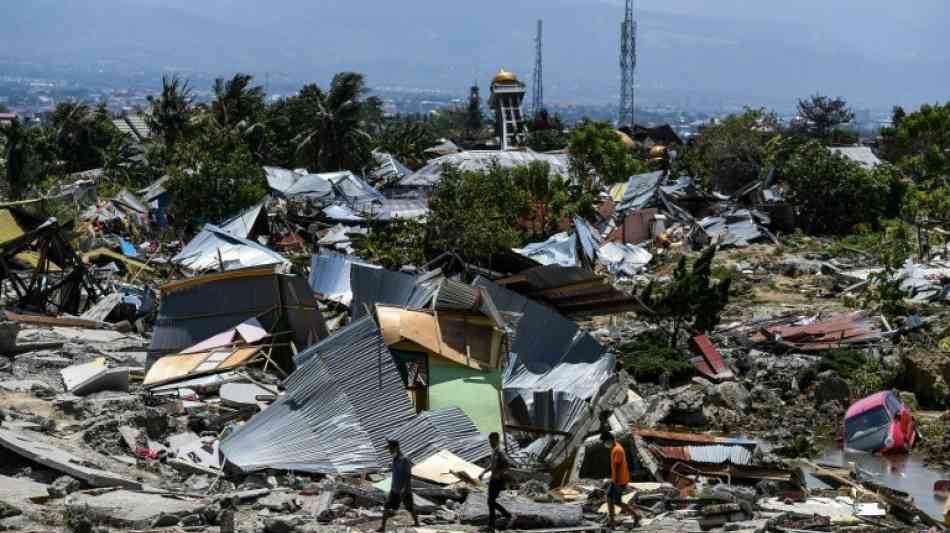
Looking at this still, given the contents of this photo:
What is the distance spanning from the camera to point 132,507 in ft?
34.5

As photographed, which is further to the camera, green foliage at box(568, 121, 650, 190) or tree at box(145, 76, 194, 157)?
green foliage at box(568, 121, 650, 190)

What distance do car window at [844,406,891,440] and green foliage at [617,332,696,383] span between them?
9.97ft

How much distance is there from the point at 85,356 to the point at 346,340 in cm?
551

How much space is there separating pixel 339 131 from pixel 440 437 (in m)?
35.5

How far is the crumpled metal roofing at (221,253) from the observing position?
2497 cm

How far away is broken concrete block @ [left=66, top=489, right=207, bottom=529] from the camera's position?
1023 centimetres

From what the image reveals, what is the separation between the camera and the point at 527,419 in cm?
1501

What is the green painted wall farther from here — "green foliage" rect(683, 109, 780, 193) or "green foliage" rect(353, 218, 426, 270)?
"green foliage" rect(683, 109, 780, 193)

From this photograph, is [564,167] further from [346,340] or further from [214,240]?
[346,340]

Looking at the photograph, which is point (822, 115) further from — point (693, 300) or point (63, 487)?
point (63, 487)

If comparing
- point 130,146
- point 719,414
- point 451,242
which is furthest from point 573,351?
point 130,146

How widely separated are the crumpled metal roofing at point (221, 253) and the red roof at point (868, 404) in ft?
35.2

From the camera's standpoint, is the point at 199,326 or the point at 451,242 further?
the point at 451,242

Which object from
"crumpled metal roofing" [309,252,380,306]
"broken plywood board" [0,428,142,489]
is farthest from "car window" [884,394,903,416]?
"broken plywood board" [0,428,142,489]
